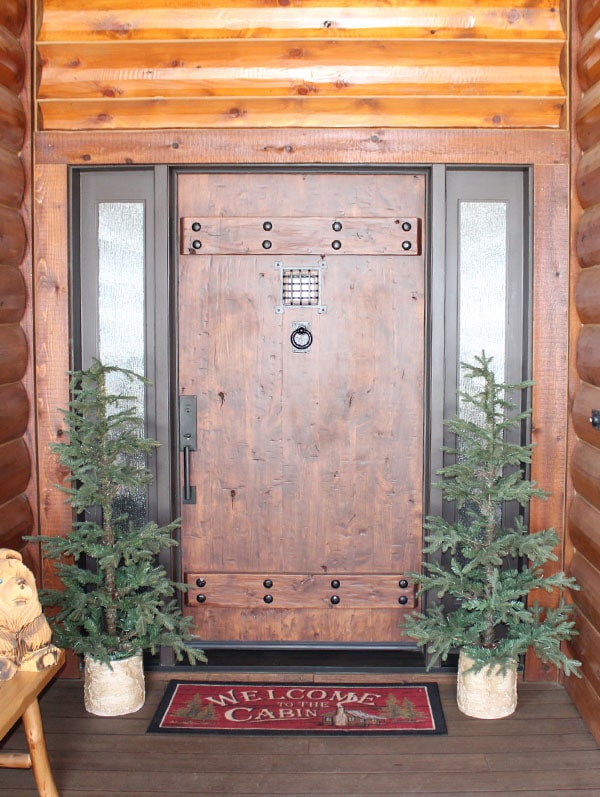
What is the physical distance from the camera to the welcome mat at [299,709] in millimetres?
2898

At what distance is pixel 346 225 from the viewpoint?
11.0 ft

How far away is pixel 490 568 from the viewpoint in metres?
3.00

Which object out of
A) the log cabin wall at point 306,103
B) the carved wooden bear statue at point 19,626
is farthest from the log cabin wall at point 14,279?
the carved wooden bear statue at point 19,626

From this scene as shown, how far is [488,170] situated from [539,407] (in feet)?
3.32

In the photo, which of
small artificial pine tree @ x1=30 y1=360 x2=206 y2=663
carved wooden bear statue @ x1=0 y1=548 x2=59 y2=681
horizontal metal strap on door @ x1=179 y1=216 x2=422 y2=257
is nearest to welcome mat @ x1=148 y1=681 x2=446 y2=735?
small artificial pine tree @ x1=30 y1=360 x2=206 y2=663

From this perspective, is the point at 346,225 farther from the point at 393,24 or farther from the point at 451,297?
the point at 393,24

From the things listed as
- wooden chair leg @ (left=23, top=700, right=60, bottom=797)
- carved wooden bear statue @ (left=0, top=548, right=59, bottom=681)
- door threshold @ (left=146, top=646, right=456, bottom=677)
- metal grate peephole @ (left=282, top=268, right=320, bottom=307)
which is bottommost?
door threshold @ (left=146, top=646, right=456, bottom=677)

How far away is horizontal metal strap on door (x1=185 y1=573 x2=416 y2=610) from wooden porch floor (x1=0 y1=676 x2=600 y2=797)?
1.88 feet

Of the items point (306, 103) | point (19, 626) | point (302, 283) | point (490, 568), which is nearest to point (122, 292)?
point (302, 283)

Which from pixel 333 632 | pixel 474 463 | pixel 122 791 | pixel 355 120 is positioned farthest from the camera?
pixel 333 632

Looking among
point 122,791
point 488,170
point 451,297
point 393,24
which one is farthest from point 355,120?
point 122,791

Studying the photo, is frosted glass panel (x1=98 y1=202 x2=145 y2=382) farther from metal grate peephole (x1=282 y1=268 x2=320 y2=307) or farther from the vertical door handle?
metal grate peephole (x1=282 y1=268 x2=320 y2=307)

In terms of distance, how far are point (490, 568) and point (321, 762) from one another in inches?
37.1

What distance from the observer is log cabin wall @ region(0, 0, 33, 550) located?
304 cm
